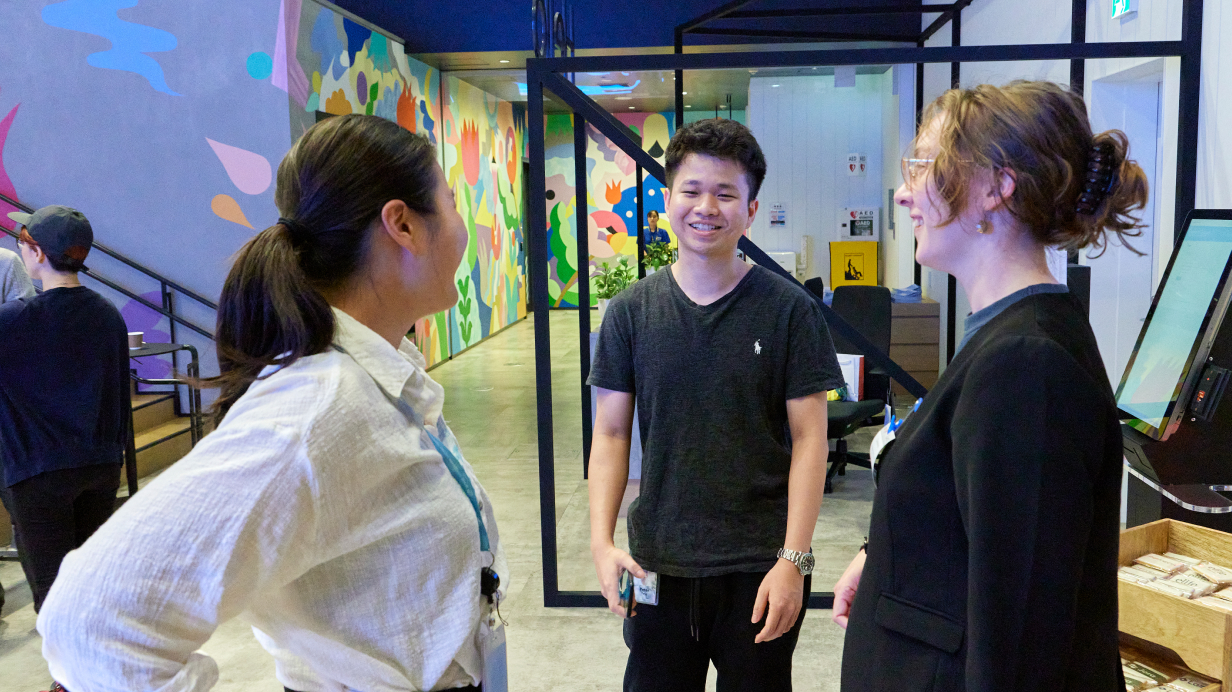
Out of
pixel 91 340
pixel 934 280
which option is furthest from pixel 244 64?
pixel 934 280

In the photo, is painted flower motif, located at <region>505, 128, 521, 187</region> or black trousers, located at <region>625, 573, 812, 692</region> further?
painted flower motif, located at <region>505, 128, 521, 187</region>

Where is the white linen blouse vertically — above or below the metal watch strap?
above

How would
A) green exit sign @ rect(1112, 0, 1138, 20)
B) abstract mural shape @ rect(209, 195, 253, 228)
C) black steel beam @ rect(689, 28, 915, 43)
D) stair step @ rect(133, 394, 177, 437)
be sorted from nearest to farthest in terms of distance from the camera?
green exit sign @ rect(1112, 0, 1138, 20), stair step @ rect(133, 394, 177, 437), abstract mural shape @ rect(209, 195, 253, 228), black steel beam @ rect(689, 28, 915, 43)

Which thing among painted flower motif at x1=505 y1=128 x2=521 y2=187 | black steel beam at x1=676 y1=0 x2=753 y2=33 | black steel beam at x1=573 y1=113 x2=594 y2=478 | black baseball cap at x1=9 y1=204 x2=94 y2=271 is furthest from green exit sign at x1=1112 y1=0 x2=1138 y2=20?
painted flower motif at x1=505 y1=128 x2=521 y2=187

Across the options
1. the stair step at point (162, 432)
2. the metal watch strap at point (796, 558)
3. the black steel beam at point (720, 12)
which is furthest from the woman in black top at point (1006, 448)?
the stair step at point (162, 432)

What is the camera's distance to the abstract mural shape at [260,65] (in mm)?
6562

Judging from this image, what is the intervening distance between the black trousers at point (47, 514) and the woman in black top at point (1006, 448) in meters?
2.83

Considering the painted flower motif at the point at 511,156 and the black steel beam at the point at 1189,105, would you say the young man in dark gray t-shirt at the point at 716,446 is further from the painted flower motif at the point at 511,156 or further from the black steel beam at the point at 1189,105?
the painted flower motif at the point at 511,156

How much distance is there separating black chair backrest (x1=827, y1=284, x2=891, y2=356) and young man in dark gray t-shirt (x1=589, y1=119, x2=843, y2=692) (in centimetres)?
391

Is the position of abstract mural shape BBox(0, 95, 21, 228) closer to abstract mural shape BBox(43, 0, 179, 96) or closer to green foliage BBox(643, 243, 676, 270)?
abstract mural shape BBox(43, 0, 179, 96)

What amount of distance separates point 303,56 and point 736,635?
6.37 metres

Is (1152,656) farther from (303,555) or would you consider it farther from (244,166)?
(244,166)

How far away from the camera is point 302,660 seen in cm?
106

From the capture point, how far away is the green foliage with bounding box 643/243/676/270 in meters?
5.50
